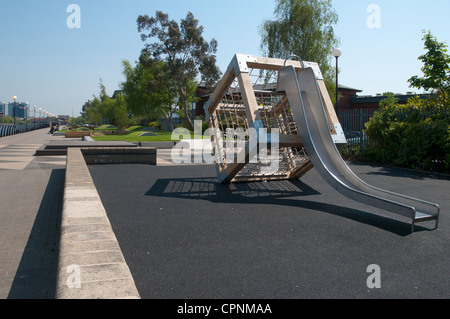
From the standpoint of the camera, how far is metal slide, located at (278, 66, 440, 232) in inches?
224

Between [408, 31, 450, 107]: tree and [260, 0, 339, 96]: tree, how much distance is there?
9.35 metres

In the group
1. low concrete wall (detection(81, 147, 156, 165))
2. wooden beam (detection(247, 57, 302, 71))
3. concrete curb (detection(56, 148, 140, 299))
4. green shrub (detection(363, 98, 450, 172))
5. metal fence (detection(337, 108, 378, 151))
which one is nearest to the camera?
concrete curb (detection(56, 148, 140, 299))

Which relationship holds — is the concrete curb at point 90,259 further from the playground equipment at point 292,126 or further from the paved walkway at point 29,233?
the playground equipment at point 292,126

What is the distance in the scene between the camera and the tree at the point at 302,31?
21.6 meters

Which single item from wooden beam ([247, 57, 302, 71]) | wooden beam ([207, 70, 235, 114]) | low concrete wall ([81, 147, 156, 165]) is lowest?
low concrete wall ([81, 147, 156, 165])

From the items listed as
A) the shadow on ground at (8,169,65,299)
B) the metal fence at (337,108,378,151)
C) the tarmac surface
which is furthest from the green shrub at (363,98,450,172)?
the shadow on ground at (8,169,65,299)

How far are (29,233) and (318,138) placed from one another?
5191mm

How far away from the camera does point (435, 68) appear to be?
12508 millimetres

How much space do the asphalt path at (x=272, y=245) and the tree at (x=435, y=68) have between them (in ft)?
22.1

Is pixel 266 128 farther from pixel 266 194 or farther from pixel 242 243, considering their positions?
pixel 242 243

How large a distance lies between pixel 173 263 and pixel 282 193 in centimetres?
412

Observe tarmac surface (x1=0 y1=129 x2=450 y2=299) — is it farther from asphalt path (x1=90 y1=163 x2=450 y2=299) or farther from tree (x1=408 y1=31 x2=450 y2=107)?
tree (x1=408 y1=31 x2=450 y2=107)
